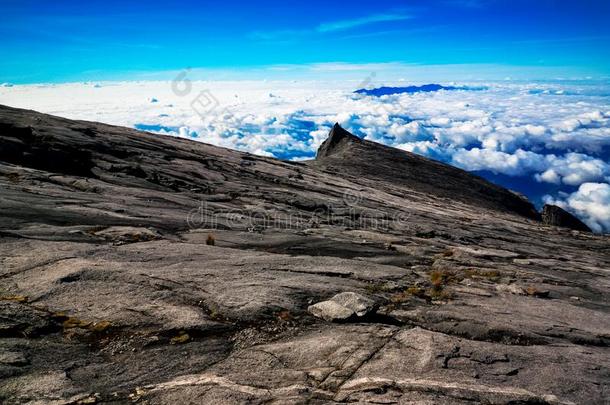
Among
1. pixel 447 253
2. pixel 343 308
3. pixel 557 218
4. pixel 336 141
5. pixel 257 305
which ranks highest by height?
pixel 336 141

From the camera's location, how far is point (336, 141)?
98375mm

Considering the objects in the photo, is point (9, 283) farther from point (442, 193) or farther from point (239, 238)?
point (442, 193)

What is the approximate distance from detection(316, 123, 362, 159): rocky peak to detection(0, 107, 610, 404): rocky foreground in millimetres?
61067

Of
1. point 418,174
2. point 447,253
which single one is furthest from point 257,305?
point 418,174

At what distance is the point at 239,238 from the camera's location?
83.3ft

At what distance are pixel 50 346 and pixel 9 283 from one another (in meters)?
4.93

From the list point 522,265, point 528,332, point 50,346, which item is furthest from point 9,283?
point 522,265

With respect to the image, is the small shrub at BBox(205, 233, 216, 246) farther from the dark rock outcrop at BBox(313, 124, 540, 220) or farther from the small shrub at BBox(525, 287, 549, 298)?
the dark rock outcrop at BBox(313, 124, 540, 220)

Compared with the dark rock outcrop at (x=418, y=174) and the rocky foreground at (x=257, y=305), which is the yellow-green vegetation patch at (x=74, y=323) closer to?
the rocky foreground at (x=257, y=305)

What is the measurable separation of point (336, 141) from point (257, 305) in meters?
86.0

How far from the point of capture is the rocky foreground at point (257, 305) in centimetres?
1071

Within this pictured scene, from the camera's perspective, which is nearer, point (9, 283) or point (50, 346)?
point (50, 346)

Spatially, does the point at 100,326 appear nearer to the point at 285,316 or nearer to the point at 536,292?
the point at 285,316

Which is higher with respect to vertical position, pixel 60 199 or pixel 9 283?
pixel 60 199
